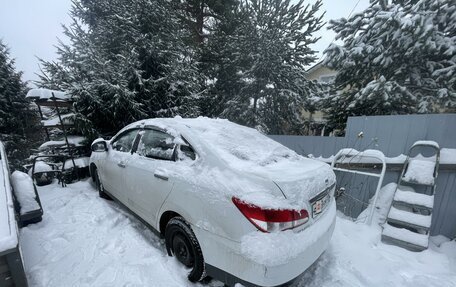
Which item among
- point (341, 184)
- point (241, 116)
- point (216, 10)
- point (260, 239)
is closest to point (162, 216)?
point (260, 239)

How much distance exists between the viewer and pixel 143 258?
8.27 ft

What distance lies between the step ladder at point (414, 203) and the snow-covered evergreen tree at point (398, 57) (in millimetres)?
2688

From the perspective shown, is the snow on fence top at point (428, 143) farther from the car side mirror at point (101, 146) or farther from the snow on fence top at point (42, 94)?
the snow on fence top at point (42, 94)

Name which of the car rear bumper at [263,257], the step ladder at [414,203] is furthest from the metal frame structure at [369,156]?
the car rear bumper at [263,257]

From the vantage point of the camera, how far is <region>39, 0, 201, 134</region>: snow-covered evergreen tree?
610 centimetres

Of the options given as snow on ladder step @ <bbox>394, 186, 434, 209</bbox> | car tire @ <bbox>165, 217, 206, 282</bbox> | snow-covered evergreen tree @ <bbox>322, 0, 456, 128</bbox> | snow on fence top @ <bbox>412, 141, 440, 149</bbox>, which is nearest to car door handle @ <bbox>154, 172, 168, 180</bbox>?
car tire @ <bbox>165, 217, 206, 282</bbox>

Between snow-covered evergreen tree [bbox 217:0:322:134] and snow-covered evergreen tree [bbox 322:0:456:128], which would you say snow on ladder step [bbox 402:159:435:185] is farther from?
snow-covered evergreen tree [bbox 217:0:322:134]

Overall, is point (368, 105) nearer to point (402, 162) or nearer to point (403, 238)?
point (402, 162)

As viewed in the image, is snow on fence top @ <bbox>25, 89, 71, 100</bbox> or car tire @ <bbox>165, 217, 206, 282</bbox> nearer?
car tire @ <bbox>165, 217, 206, 282</bbox>

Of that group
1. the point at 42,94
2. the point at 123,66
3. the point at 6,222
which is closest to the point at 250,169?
the point at 6,222

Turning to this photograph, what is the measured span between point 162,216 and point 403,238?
3112 millimetres

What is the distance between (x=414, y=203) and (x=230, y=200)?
284 centimetres

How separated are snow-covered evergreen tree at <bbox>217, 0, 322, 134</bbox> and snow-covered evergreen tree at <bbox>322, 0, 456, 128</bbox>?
3043mm

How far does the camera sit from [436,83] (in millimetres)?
5496
